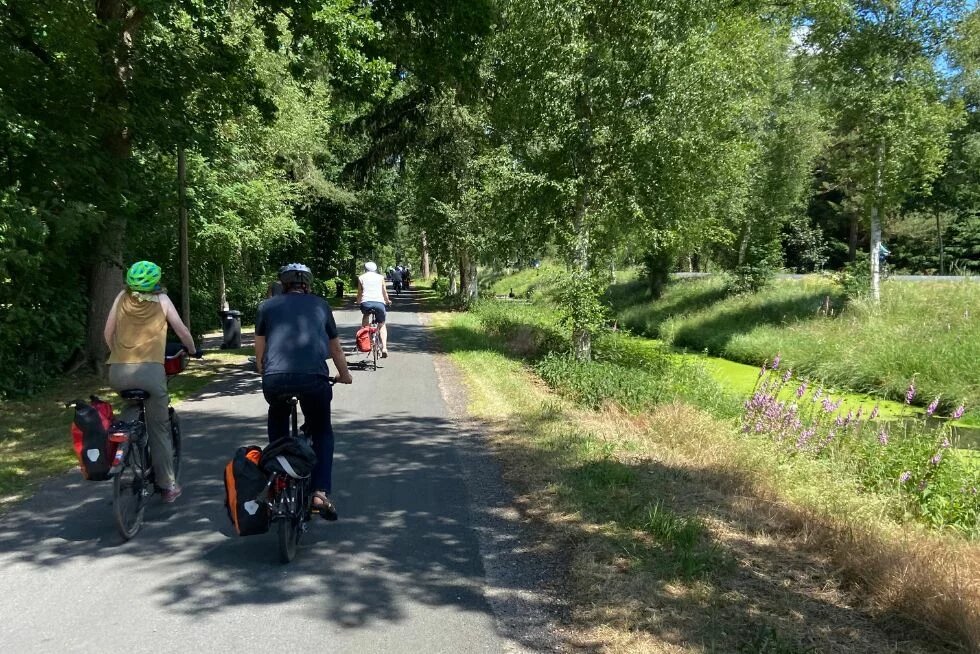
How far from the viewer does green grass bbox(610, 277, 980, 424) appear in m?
14.7

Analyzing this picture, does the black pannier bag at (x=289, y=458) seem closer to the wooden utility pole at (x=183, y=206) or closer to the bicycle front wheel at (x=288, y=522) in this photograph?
the bicycle front wheel at (x=288, y=522)

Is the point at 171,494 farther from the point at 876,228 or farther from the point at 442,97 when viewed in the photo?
the point at 876,228

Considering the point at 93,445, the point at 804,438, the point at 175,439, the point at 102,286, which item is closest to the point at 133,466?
the point at 93,445

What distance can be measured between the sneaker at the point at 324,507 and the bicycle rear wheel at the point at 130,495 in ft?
4.21

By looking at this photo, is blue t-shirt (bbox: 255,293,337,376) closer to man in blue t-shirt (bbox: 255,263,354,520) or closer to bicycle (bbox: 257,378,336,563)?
man in blue t-shirt (bbox: 255,263,354,520)

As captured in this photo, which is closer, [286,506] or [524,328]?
[286,506]

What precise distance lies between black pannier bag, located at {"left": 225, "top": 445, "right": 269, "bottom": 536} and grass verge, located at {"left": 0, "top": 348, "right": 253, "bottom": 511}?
107 inches

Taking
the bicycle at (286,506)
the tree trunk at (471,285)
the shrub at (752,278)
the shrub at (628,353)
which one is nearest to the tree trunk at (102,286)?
the bicycle at (286,506)

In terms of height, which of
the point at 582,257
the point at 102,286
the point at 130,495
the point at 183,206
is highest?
the point at 183,206

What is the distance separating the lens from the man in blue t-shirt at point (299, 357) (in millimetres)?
4684

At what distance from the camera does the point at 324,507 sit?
5.04 m

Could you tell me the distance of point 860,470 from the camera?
730 centimetres

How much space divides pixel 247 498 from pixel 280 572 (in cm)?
53

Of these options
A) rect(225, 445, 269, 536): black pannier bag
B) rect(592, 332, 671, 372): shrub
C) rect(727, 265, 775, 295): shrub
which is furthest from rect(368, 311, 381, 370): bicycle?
rect(727, 265, 775, 295): shrub
